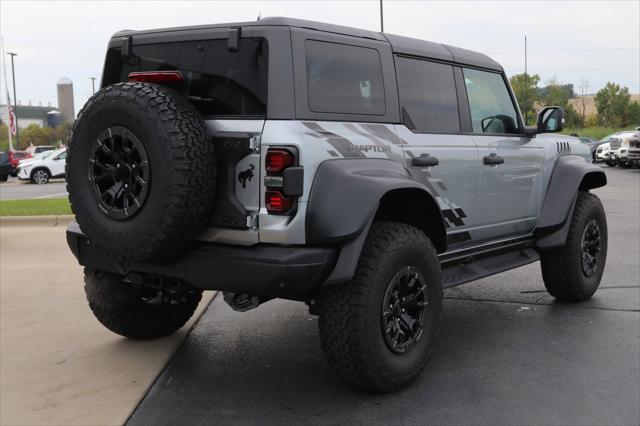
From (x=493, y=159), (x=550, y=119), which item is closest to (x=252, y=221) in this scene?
(x=493, y=159)

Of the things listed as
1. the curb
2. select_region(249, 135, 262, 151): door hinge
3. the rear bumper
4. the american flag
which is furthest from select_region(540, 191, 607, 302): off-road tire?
the american flag

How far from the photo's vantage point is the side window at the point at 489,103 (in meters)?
4.95

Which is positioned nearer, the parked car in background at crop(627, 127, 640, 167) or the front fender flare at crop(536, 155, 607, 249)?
the front fender flare at crop(536, 155, 607, 249)

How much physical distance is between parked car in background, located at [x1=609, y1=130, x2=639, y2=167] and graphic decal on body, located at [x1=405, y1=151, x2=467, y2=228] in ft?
79.3

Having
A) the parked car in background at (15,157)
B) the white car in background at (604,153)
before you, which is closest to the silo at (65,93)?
the parked car in background at (15,157)

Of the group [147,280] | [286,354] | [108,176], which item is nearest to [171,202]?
[108,176]

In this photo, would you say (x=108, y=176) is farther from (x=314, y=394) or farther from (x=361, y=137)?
(x=314, y=394)

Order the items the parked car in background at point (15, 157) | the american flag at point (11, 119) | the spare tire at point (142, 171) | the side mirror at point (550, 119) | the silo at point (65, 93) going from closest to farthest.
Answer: the spare tire at point (142, 171) → the side mirror at point (550, 119) → the parked car in background at point (15, 157) → the american flag at point (11, 119) → the silo at point (65, 93)

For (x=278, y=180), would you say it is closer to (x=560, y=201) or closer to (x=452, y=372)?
(x=452, y=372)

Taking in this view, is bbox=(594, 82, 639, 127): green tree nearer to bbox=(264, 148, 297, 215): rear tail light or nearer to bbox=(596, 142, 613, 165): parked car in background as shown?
bbox=(596, 142, 613, 165): parked car in background

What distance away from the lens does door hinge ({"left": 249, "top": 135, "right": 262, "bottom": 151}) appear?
3348 millimetres

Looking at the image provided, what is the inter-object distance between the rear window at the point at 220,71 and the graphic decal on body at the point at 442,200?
3.52 ft

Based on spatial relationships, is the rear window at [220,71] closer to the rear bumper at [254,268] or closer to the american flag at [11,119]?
the rear bumper at [254,268]

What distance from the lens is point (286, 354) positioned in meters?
4.46
